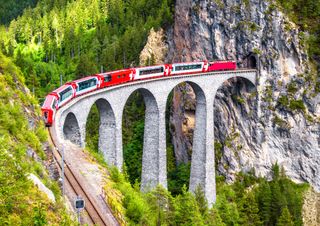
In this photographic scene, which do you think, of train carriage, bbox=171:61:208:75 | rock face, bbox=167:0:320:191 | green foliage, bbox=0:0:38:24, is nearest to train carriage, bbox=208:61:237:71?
train carriage, bbox=171:61:208:75

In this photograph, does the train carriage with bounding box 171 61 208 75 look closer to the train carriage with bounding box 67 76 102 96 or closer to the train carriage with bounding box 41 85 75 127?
the train carriage with bounding box 67 76 102 96

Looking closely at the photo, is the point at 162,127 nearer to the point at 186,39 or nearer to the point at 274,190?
the point at 274,190

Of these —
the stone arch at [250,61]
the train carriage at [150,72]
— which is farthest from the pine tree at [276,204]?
the train carriage at [150,72]

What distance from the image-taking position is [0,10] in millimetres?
157250

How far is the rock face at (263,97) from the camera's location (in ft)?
177

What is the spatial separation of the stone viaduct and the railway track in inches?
230

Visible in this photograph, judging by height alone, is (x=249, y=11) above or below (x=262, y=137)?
above

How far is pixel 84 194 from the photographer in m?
19.5

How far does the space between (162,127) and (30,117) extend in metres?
25.2

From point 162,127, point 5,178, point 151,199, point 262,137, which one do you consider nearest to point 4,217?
point 5,178

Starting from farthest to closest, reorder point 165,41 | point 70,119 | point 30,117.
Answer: point 165,41, point 70,119, point 30,117

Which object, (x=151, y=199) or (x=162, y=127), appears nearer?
(x=151, y=199)

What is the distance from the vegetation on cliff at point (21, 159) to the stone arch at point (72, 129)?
1213cm

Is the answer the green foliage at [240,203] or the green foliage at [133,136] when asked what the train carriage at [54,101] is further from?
the green foliage at [133,136]
